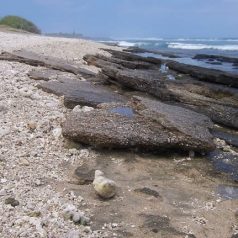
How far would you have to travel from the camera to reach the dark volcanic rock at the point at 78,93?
408 inches

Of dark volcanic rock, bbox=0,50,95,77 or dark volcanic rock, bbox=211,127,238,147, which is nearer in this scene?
dark volcanic rock, bbox=211,127,238,147

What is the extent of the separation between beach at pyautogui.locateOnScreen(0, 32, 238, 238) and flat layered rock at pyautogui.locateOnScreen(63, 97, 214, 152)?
0.63 ft

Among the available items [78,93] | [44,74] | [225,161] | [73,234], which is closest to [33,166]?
[73,234]

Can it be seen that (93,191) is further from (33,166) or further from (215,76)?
(215,76)

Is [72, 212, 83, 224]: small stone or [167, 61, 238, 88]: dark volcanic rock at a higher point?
[167, 61, 238, 88]: dark volcanic rock

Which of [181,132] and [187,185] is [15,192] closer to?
[187,185]

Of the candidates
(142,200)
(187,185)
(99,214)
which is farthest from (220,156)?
(99,214)

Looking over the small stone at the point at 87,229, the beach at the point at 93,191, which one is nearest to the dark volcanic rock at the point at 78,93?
the beach at the point at 93,191

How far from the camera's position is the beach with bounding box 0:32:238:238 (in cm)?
542

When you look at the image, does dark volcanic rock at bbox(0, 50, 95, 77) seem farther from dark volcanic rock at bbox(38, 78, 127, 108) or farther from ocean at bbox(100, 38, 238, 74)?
ocean at bbox(100, 38, 238, 74)

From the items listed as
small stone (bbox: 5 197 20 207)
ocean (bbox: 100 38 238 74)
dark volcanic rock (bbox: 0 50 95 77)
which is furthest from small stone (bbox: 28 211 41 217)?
ocean (bbox: 100 38 238 74)

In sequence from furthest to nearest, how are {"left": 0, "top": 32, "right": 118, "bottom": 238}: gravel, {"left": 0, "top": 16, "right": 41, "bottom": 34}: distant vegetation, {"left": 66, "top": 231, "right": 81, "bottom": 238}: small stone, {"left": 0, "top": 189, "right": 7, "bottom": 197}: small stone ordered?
{"left": 0, "top": 16, "right": 41, "bottom": 34}: distant vegetation, {"left": 0, "top": 189, "right": 7, "bottom": 197}: small stone, {"left": 0, "top": 32, "right": 118, "bottom": 238}: gravel, {"left": 66, "top": 231, "right": 81, "bottom": 238}: small stone

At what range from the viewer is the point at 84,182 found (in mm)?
6707

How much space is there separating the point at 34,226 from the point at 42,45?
1916 cm
